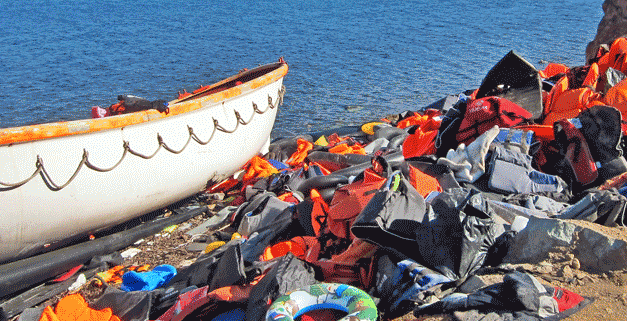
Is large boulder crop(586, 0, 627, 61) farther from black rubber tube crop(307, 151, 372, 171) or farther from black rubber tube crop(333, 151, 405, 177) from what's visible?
black rubber tube crop(333, 151, 405, 177)

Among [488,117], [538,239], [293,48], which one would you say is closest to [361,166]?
[488,117]

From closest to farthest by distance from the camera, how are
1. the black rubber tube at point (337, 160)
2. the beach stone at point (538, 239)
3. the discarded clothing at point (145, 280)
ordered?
the beach stone at point (538, 239) → the discarded clothing at point (145, 280) → the black rubber tube at point (337, 160)

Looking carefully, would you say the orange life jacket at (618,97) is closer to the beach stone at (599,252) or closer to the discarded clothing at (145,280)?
the beach stone at (599,252)

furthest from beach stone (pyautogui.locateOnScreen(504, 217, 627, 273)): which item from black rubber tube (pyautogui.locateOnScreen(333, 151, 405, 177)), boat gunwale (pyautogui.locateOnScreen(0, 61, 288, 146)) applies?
boat gunwale (pyautogui.locateOnScreen(0, 61, 288, 146))

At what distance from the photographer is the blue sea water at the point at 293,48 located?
34.7 feet

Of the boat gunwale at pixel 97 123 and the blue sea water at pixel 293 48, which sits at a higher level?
the boat gunwale at pixel 97 123

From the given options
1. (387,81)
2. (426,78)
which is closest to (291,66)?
(387,81)

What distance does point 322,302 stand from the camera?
2.72 metres

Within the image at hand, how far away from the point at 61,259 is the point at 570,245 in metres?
4.18

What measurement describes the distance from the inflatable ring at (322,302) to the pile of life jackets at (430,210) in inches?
1.4

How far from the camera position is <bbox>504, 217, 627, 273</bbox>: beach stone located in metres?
2.57

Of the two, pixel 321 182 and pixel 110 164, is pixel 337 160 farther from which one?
pixel 110 164

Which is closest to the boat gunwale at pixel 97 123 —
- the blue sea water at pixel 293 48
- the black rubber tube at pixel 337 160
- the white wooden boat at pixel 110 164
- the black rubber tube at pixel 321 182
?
the white wooden boat at pixel 110 164

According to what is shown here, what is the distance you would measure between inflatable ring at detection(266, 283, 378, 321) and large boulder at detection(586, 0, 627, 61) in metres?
7.62
